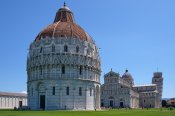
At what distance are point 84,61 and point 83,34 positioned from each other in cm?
792

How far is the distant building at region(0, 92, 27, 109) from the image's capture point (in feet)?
340

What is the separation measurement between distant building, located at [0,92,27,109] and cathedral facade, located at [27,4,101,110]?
32.4 meters

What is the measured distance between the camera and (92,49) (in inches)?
2965

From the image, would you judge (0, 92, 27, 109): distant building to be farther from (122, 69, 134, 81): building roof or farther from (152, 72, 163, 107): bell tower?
(152, 72, 163, 107): bell tower

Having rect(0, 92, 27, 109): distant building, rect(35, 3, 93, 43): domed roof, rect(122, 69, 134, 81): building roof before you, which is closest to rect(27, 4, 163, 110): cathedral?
rect(35, 3, 93, 43): domed roof

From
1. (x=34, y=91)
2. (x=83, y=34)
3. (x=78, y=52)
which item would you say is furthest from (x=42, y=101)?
(x=83, y=34)

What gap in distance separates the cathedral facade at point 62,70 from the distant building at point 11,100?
106 feet

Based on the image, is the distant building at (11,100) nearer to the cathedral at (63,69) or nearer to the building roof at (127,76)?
the cathedral at (63,69)

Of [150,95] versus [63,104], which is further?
[150,95]

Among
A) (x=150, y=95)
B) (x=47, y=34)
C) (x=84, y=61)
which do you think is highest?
(x=47, y=34)

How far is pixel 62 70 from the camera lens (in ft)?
227

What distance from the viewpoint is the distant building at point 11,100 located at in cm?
10369

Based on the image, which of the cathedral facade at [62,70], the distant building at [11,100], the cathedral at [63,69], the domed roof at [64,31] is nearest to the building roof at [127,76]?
the distant building at [11,100]

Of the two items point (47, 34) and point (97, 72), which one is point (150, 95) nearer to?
point (97, 72)
